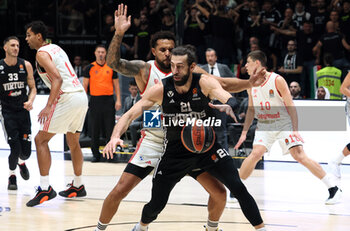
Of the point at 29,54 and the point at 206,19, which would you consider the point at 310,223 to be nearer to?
the point at 206,19

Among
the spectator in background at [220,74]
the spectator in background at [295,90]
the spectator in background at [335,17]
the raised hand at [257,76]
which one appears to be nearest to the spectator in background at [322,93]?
the spectator in background at [295,90]

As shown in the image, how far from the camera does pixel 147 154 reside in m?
5.91

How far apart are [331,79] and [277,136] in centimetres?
A: 524

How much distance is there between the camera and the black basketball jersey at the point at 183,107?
18.0ft

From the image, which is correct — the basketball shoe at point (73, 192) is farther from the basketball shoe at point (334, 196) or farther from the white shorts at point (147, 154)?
the basketball shoe at point (334, 196)

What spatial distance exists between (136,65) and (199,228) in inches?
70.4

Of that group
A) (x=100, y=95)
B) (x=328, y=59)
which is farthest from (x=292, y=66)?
(x=100, y=95)

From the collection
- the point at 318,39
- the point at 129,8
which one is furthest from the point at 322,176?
the point at 129,8

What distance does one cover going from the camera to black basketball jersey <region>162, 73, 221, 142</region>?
18.0 feet

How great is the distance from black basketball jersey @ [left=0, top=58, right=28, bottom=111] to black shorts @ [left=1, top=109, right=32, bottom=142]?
3.3 inches

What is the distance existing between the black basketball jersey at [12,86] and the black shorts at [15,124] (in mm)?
83

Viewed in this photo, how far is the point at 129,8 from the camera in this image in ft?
57.3

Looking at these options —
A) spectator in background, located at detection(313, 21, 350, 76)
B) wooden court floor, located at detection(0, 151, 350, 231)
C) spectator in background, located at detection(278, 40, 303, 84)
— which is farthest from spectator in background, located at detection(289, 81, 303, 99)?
wooden court floor, located at detection(0, 151, 350, 231)

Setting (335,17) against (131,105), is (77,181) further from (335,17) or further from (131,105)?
(335,17)
